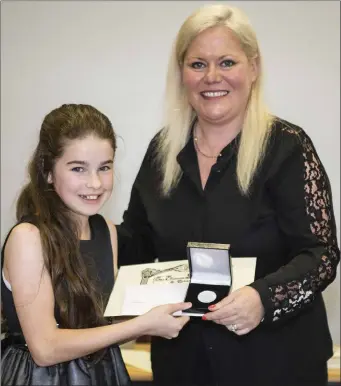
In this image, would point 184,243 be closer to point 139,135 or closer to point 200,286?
point 200,286

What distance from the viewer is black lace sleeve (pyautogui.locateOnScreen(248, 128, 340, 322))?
5.52ft

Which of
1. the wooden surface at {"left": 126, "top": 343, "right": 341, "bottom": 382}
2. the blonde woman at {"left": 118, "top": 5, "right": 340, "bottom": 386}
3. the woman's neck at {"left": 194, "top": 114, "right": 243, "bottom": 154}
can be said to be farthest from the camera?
the wooden surface at {"left": 126, "top": 343, "right": 341, "bottom": 382}

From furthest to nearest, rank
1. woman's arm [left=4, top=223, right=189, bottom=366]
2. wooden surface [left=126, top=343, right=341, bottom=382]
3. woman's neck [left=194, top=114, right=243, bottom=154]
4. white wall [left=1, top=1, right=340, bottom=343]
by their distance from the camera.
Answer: white wall [left=1, top=1, right=340, bottom=343] → wooden surface [left=126, top=343, right=341, bottom=382] → woman's neck [left=194, top=114, right=243, bottom=154] → woman's arm [left=4, top=223, right=189, bottom=366]

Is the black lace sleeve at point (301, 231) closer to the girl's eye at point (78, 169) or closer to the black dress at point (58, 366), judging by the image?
the black dress at point (58, 366)

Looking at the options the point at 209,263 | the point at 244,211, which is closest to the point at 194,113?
the point at 244,211

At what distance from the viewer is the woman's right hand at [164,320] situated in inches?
59.6

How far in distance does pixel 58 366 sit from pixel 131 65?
1.83 m

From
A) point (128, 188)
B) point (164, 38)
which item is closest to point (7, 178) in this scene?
point (128, 188)

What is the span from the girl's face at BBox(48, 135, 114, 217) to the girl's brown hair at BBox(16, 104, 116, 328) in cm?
2

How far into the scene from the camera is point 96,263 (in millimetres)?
1743

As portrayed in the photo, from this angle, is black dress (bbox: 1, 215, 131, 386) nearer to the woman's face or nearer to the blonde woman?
the blonde woman

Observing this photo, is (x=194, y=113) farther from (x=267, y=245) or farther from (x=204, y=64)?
(x=267, y=245)

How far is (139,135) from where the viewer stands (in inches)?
123

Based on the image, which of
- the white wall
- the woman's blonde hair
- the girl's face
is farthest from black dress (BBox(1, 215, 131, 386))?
the white wall
